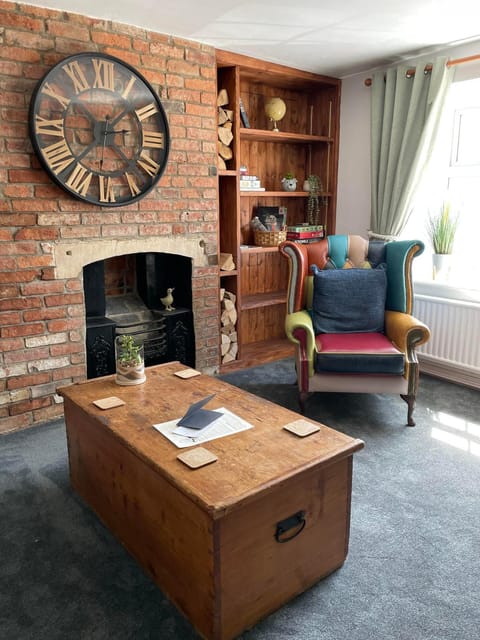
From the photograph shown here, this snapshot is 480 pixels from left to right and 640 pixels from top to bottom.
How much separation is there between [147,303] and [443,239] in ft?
7.03

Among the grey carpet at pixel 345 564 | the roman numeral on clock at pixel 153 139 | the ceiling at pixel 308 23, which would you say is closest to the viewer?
the grey carpet at pixel 345 564

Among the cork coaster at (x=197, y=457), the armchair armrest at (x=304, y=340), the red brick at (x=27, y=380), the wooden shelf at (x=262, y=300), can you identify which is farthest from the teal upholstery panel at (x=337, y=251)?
the cork coaster at (x=197, y=457)

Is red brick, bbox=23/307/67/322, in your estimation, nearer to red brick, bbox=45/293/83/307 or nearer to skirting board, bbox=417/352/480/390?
red brick, bbox=45/293/83/307

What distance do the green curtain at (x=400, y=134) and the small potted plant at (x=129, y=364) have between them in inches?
95.4

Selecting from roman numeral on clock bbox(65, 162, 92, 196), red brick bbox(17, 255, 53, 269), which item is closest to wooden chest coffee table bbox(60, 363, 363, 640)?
red brick bbox(17, 255, 53, 269)

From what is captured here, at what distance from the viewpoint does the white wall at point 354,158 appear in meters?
4.07

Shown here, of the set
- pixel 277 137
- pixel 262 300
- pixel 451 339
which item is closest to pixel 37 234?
pixel 262 300

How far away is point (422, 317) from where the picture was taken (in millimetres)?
3686

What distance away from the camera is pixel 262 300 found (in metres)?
4.07

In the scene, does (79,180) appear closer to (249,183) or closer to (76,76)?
(76,76)

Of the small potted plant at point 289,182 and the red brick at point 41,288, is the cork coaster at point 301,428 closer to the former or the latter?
the red brick at point 41,288

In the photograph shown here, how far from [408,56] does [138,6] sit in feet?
6.57

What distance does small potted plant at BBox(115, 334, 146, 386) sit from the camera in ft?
7.24

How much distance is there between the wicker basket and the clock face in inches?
41.9
